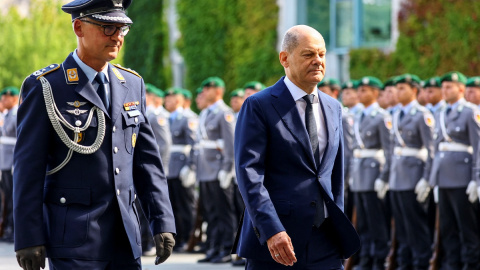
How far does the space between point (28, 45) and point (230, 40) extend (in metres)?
11.4

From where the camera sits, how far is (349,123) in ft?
34.8

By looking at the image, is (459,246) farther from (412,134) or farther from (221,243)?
(221,243)

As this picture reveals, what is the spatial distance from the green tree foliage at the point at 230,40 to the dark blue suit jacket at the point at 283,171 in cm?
1497

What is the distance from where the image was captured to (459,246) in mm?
9312

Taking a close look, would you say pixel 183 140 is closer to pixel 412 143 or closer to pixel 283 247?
pixel 412 143

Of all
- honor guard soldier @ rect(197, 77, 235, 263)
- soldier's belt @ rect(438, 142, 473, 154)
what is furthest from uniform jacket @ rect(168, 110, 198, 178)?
soldier's belt @ rect(438, 142, 473, 154)

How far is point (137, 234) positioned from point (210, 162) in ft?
24.2

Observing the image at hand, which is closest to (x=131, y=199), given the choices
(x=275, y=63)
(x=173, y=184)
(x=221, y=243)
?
(x=221, y=243)

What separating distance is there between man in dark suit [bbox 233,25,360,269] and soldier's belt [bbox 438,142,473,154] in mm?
4627

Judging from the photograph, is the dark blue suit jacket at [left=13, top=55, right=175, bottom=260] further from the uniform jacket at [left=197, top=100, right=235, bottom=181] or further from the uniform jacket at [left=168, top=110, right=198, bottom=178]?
the uniform jacket at [left=168, top=110, right=198, bottom=178]

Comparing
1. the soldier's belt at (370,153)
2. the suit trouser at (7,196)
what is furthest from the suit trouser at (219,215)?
the suit trouser at (7,196)

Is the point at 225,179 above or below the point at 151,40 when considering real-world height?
below

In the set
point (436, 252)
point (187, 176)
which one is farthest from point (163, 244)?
point (187, 176)

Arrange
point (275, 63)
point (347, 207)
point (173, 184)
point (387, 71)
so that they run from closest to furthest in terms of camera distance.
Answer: point (347, 207), point (173, 184), point (387, 71), point (275, 63)
